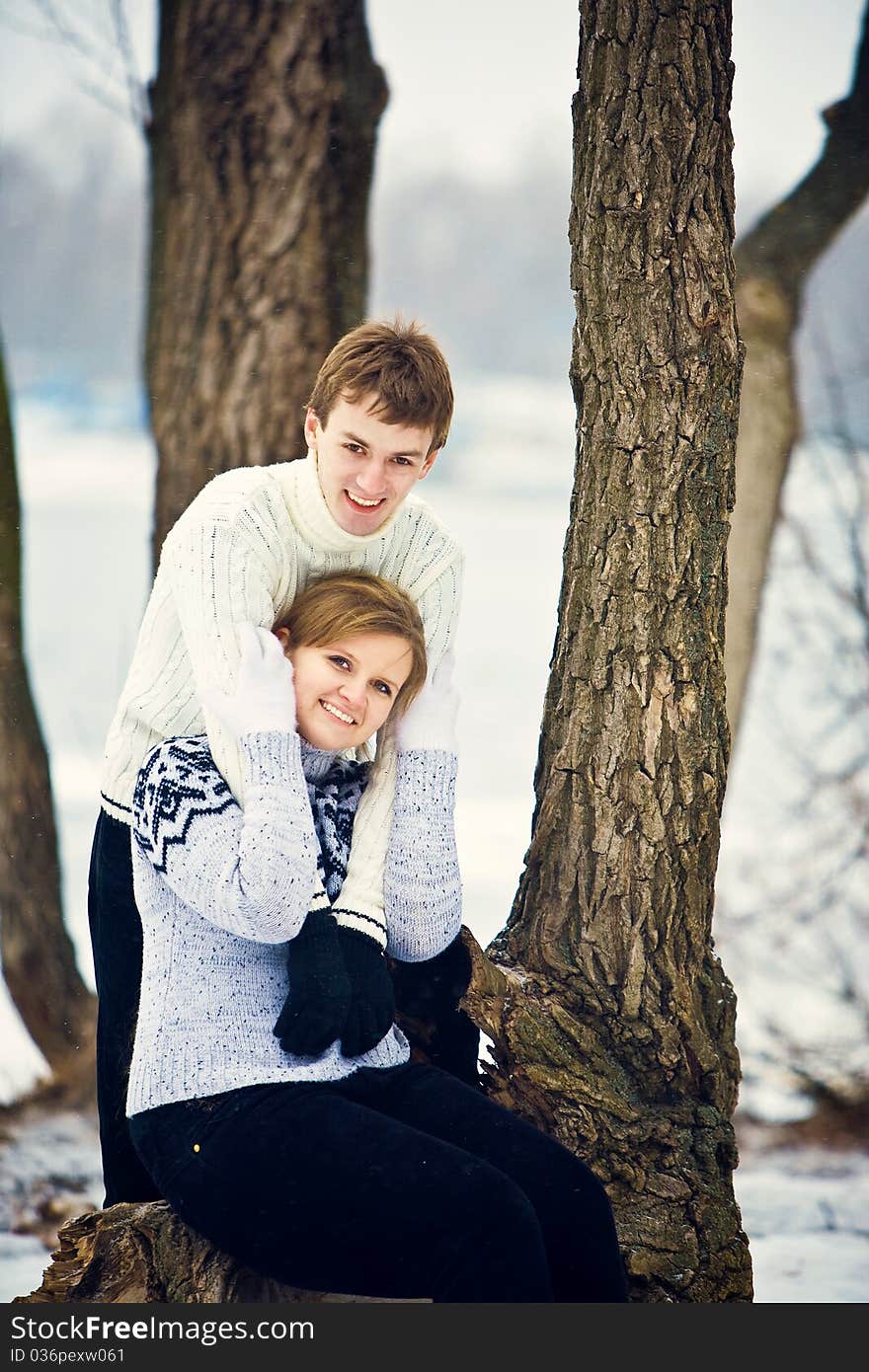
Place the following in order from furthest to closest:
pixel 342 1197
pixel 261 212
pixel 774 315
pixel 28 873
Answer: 1. pixel 28 873
2. pixel 774 315
3. pixel 261 212
4. pixel 342 1197

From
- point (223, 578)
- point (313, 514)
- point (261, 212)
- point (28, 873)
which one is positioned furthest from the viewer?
point (28, 873)

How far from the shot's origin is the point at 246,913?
150 cm

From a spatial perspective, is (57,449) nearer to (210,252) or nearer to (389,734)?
(210,252)

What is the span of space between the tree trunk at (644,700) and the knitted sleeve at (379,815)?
0.90ft

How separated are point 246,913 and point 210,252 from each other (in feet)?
6.16

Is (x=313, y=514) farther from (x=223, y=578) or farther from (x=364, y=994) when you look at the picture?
(x=364, y=994)

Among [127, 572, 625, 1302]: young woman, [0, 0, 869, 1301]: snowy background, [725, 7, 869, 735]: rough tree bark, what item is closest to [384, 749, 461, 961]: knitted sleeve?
[127, 572, 625, 1302]: young woman

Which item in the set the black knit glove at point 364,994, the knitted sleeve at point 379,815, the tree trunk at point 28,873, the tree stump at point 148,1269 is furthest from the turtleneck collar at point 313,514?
the tree trunk at point 28,873

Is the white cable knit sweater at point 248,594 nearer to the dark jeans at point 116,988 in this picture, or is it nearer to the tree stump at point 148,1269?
the dark jeans at point 116,988

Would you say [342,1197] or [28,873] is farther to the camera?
[28,873]

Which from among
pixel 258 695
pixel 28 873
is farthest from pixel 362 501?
pixel 28 873

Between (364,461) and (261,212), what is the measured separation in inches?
54.5

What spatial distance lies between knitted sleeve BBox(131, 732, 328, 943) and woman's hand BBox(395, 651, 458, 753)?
9.1 inches

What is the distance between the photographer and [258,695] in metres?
1.56
